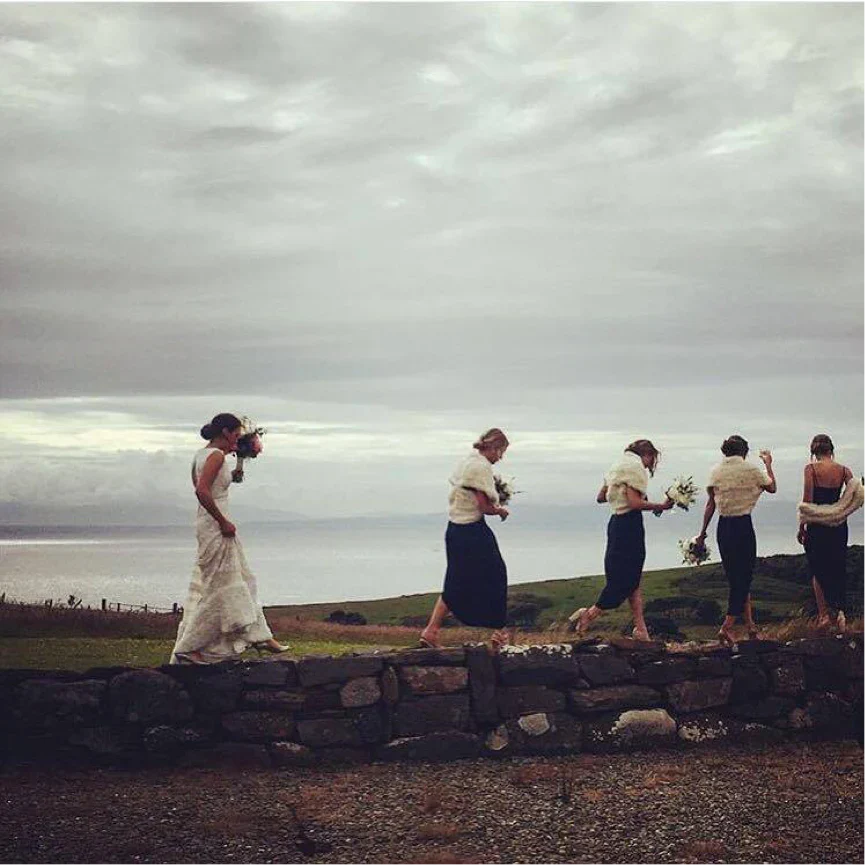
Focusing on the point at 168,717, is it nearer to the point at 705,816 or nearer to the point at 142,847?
the point at 142,847

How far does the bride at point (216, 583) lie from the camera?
11.2 metres

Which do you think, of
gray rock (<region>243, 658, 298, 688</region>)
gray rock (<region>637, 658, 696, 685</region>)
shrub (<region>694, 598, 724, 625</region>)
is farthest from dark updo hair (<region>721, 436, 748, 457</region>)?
shrub (<region>694, 598, 724, 625</region>)

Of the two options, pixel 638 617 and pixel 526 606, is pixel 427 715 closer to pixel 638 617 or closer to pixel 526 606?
pixel 638 617

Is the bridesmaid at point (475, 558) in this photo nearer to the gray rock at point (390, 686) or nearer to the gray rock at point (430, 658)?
the gray rock at point (430, 658)

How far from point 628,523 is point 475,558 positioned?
214cm

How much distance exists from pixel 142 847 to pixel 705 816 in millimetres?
4748

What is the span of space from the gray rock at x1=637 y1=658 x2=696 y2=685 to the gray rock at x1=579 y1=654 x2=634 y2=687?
0.49 ft

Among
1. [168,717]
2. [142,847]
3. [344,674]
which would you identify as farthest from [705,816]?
[168,717]

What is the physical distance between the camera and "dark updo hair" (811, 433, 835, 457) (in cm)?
1377

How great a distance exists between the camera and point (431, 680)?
11188mm

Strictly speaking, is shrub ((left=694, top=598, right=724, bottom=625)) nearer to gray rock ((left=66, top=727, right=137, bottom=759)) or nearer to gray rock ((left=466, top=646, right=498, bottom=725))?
gray rock ((left=466, top=646, right=498, bottom=725))

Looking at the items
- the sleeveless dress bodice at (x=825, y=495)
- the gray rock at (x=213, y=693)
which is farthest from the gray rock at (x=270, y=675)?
the sleeveless dress bodice at (x=825, y=495)

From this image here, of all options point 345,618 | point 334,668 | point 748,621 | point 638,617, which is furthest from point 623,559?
point 345,618

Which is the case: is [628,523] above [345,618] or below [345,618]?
above
